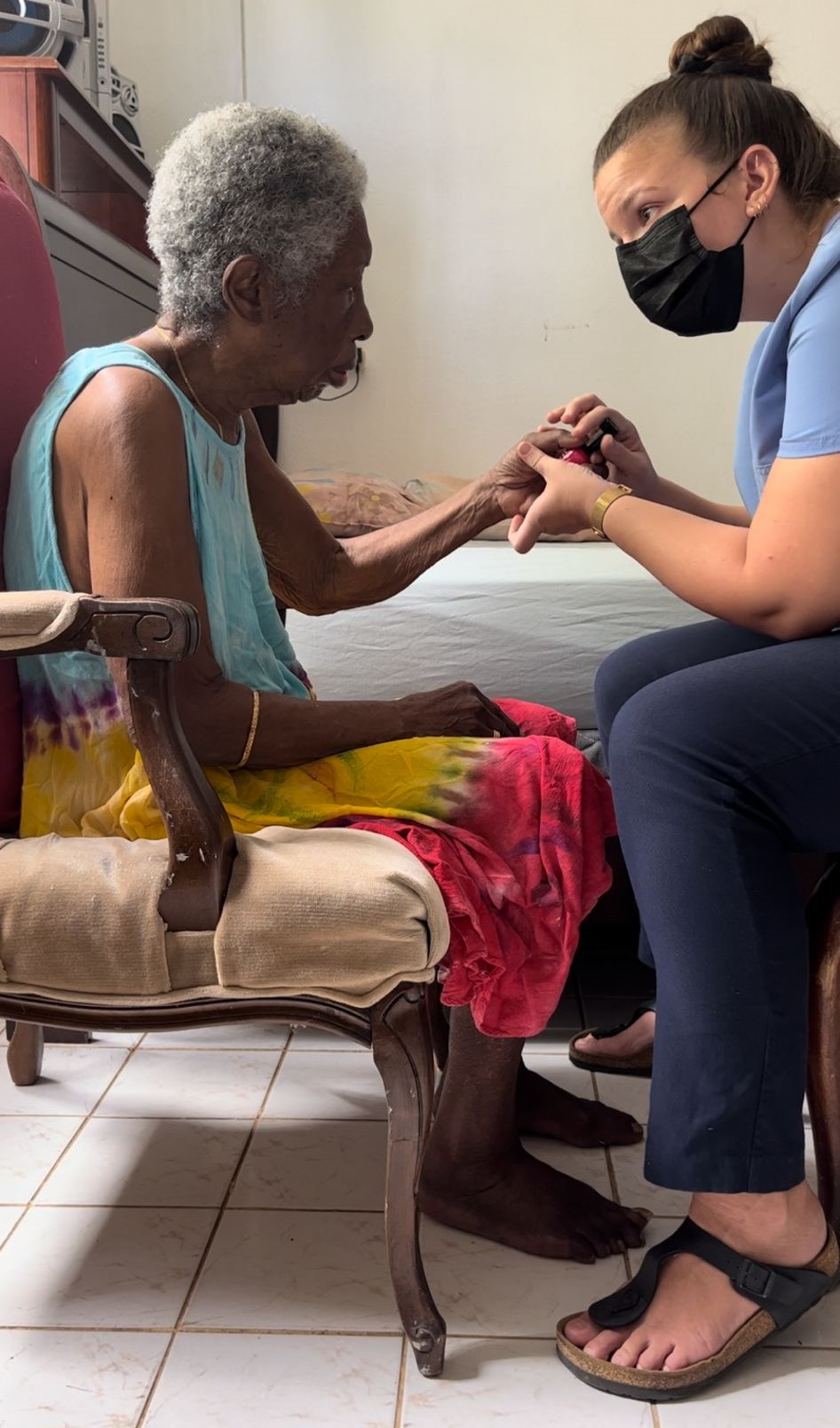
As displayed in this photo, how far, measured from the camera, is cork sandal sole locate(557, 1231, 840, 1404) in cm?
116

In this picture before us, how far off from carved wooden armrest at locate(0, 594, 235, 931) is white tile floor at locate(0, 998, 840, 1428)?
46cm

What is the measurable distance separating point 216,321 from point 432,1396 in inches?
45.3

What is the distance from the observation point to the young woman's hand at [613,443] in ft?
5.44

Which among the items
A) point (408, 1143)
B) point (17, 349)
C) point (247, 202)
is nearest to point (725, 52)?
point (247, 202)

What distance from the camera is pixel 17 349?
1463 millimetres

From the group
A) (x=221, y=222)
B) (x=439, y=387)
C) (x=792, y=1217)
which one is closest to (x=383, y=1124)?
(x=792, y=1217)

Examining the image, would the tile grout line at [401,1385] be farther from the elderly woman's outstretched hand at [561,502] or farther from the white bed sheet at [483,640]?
the white bed sheet at [483,640]

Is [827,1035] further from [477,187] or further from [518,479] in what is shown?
[477,187]

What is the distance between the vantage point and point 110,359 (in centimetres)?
130

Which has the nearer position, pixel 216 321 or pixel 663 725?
pixel 663 725

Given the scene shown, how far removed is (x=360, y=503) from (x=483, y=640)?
95 centimetres

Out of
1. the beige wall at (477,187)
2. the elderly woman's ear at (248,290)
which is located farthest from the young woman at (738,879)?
the beige wall at (477,187)

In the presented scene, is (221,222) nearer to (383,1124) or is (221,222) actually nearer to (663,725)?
(663,725)

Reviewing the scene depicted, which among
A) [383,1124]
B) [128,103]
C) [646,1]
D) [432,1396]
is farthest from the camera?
[646,1]
